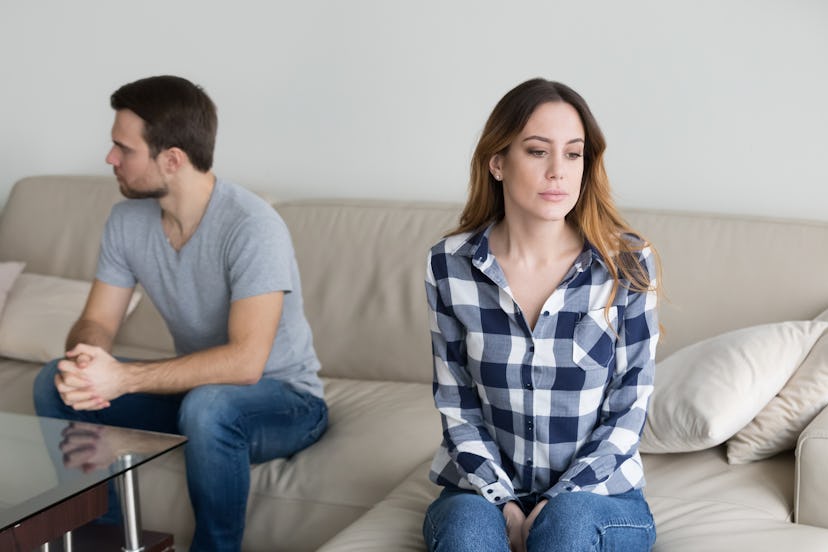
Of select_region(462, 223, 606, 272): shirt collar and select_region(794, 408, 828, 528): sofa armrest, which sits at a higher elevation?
select_region(462, 223, 606, 272): shirt collar

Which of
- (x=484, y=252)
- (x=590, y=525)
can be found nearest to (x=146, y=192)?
(x=484, y=252)

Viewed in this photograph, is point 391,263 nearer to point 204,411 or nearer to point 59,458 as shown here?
point 204,411

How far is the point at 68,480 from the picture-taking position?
72.2 inches

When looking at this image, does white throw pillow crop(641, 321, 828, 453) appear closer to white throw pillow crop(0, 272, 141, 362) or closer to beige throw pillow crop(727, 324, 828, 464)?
beige throw pillow crop(727, 324, 828, 464)

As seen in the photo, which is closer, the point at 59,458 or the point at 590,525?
the point at 590,525

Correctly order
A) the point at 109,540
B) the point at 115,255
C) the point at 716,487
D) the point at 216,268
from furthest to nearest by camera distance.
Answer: the point at 115,255 < the point at 216,268 < the point at 109,540 < the point at 716,487

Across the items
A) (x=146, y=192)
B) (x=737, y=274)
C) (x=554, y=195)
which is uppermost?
(x=554, y=195)

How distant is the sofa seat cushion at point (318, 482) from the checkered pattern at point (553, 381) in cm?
45

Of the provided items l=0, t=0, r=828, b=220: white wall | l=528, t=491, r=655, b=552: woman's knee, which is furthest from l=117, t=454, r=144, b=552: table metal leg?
l=0, t=0, r=828, b=220: white wall

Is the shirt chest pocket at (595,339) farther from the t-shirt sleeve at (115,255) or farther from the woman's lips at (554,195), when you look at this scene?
the t-shirt sleeve at (115,255)

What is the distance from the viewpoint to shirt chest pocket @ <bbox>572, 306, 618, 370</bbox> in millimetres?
1682

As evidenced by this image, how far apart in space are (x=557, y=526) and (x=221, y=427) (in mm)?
809

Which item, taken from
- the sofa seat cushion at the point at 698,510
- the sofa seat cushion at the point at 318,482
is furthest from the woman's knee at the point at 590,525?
the sofa seat cushion at the point at 318,482

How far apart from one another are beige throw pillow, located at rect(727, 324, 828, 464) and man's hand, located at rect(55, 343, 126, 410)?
115 centimetres
